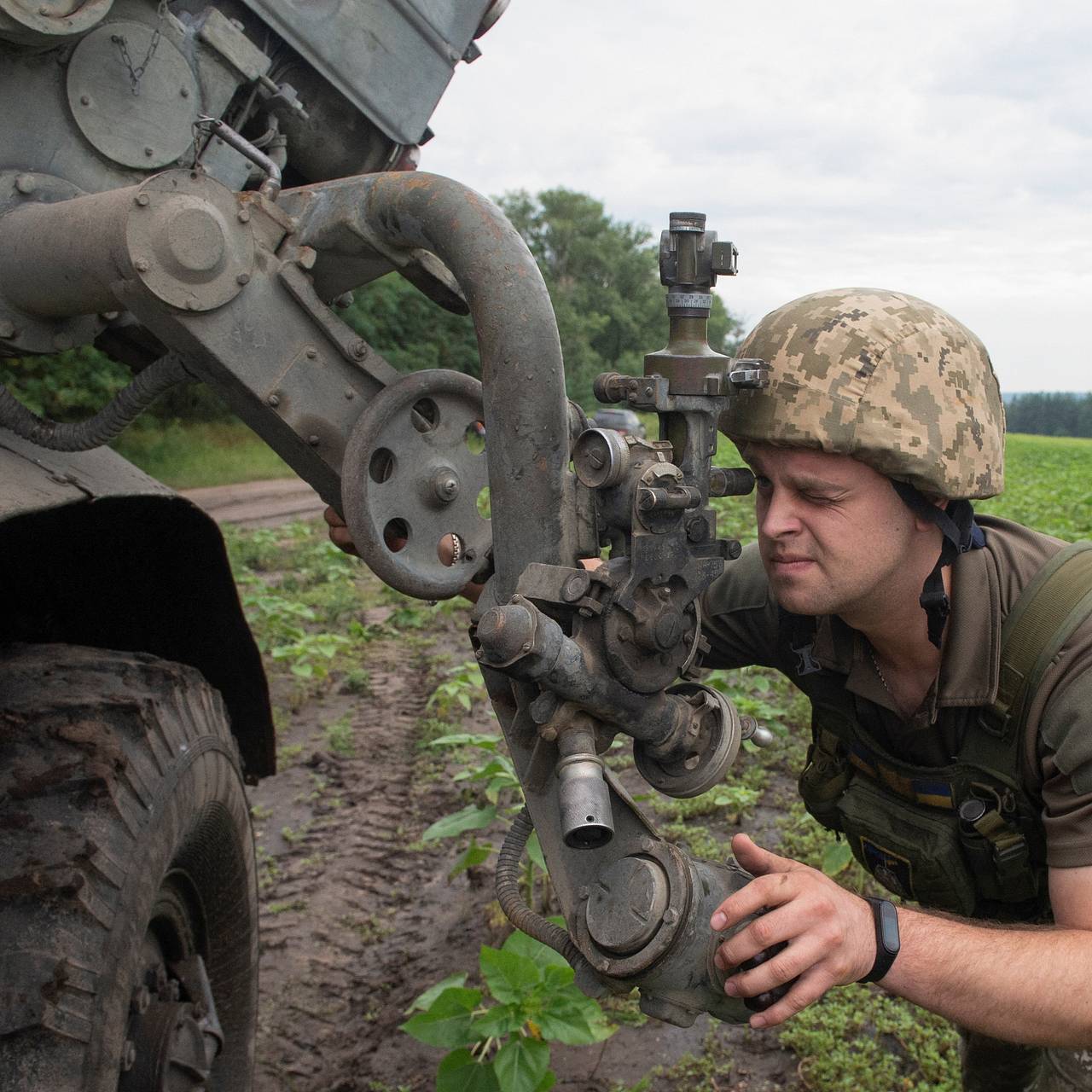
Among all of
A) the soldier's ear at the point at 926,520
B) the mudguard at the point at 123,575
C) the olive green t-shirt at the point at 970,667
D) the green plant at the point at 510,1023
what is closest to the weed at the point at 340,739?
the mudguard at the point at 123,575

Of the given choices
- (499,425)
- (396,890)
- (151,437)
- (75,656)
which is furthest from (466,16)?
(151,437)

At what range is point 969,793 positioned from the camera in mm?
2402

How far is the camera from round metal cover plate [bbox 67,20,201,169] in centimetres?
245

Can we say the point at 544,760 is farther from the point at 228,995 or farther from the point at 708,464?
the point at 228,995

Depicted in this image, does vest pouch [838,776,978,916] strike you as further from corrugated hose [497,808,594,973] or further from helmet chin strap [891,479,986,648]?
corrugated hose [497,808,594,973]

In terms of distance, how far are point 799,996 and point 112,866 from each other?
1.21 meters

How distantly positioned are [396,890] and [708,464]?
2902 millimetres

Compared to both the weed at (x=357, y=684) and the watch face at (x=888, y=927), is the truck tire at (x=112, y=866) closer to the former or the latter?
the watch face at (x=888, y=927)

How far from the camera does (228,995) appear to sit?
2.76 meters

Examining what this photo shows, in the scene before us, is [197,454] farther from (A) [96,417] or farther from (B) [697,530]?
(B) [697,530]

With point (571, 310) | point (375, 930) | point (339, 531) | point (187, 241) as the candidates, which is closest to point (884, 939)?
point (339, 531)

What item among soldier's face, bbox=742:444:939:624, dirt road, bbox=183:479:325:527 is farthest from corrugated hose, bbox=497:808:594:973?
dirt road, bbox=183:479:325:527

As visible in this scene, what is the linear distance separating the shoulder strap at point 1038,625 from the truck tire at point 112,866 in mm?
1724

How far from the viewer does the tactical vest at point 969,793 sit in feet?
7.37
